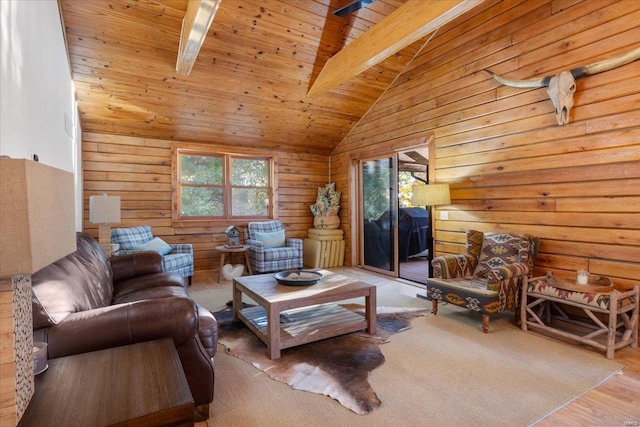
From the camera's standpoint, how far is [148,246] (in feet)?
14.7

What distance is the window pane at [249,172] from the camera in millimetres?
5984

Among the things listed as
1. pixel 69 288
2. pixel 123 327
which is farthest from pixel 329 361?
pixel 69 288

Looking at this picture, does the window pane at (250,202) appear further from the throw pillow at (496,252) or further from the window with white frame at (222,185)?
the throw pillow at (496,252)

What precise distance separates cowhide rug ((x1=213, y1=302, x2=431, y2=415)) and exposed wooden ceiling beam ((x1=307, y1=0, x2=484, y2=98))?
267cm

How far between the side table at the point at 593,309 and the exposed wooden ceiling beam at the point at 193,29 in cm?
357

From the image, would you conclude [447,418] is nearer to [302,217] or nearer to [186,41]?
[186,41]

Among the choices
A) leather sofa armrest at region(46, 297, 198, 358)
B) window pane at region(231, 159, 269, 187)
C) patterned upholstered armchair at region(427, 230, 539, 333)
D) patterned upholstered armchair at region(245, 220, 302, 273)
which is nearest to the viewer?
leather sofa armrest at region(46, 297, 198, 358)

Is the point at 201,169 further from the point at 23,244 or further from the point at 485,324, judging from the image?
the point at 23,244

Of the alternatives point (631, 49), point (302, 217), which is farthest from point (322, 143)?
point (631, 49)

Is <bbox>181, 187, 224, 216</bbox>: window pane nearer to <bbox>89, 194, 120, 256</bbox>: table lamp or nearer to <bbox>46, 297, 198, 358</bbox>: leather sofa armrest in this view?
<bbox>89, 194, 120, 256</bbox>: table lamp

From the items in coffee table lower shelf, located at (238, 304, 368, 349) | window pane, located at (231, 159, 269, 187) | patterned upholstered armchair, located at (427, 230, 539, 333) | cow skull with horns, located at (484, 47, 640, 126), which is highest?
cow skull with horns, located at (484, 47, 640, 126)

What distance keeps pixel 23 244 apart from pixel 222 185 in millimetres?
5282

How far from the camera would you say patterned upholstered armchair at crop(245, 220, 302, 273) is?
5156 millimetres

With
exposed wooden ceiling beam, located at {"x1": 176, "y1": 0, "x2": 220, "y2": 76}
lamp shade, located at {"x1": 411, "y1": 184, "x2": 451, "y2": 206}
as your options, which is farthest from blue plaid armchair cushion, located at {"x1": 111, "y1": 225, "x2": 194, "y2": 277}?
lamp shade, located at {"x1": 411, "y1": 184, "x2": 451, "y2": 206}
